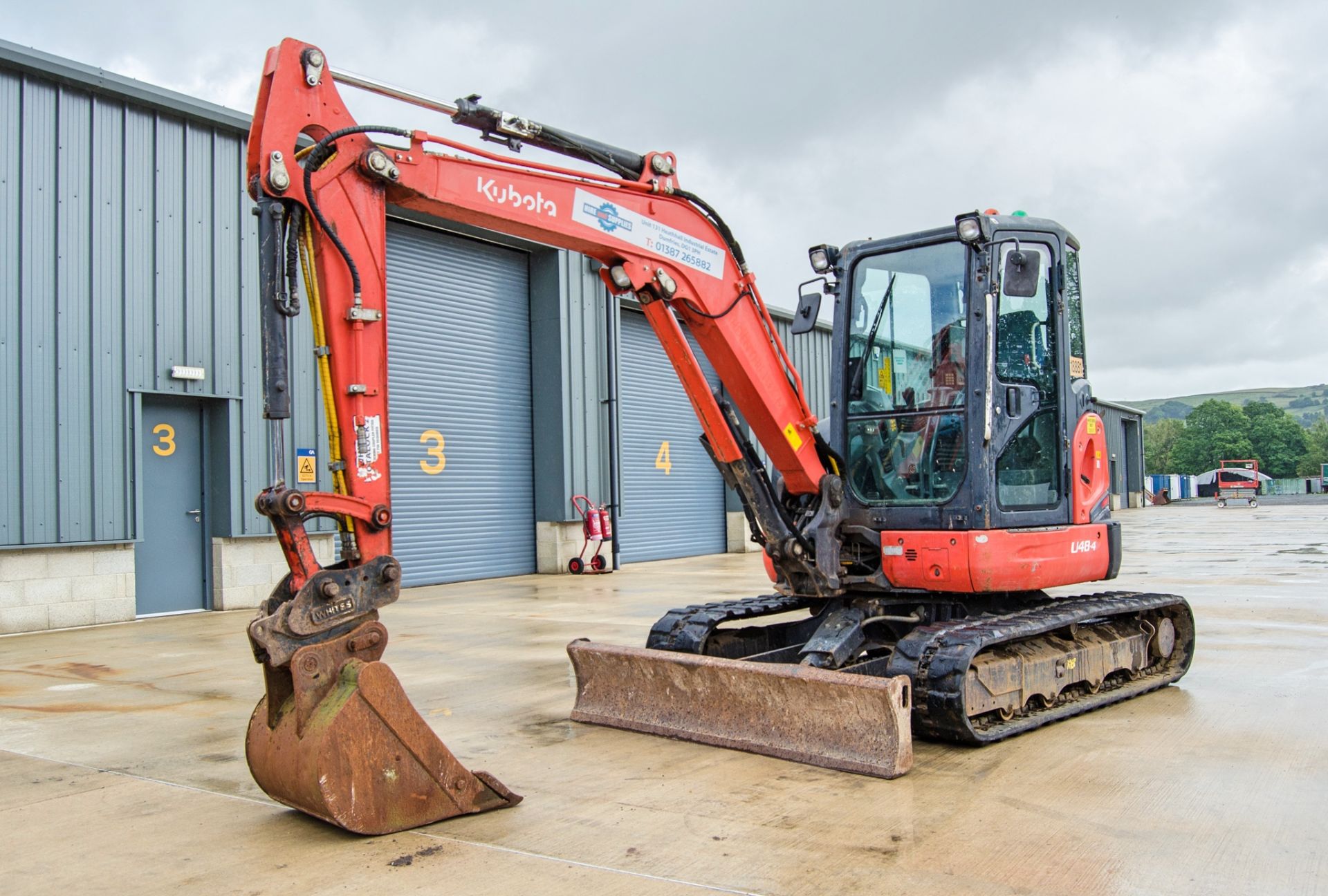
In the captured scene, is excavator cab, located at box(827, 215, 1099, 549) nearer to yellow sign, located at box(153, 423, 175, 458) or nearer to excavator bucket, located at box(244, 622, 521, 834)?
excavator bucket, located at box(244, 622, 521, 834)

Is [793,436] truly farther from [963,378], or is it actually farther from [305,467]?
[305,467]

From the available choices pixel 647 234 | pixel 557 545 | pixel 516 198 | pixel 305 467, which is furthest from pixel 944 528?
pixel 557 545

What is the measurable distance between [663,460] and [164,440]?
10610 millimetres

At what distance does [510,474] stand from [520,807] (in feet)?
43.4

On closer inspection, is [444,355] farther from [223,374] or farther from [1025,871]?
[1025,871]

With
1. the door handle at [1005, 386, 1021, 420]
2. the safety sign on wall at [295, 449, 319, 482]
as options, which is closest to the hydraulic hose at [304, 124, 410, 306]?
the door handle at [1005, 386, 1021, 420]

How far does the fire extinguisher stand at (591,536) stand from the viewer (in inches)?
693

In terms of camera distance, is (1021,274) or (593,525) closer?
(1021,274)

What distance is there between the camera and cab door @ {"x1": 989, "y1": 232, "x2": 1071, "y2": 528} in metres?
6.41

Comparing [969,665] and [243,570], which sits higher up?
[243,570]

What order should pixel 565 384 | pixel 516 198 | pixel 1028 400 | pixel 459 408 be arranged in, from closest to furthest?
pixel 516 198, pixel 1028 400, pixel 459 408, pixel 565 384

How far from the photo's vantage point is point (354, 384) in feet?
15.3

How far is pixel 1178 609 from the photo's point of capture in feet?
25.0

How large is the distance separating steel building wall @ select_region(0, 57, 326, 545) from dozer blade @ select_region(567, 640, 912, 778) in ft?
25.1
